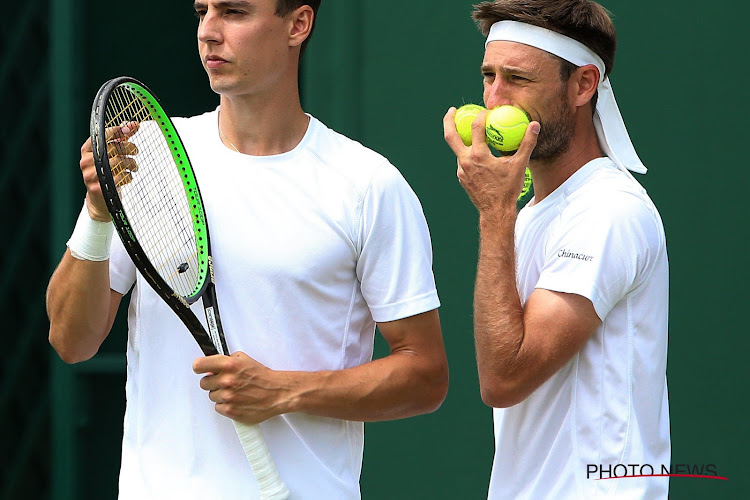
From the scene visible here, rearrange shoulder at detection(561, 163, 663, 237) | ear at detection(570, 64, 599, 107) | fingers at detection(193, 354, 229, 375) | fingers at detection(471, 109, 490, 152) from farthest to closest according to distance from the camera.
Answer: ear at detection(570, 64, 599, 107) → fingers at detection(471, 109, 490, 152) → shoulder at detection(561, 163, 663, 237) → fingers at detection(193, 354, 229, 375)

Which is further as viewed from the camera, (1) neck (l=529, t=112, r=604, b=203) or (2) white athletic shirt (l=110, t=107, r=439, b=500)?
(1) neck (l=529, t=112, r=604, b=203)

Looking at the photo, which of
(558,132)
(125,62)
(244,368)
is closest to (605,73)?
(558,132)

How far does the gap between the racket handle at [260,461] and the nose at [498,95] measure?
100cm

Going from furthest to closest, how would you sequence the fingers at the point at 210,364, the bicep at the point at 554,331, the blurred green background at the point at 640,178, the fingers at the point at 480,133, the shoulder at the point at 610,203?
the blurred green background at the point at 640,178 < the fingers at the point at 480,133 < the shoulder at the point at 610,203 < the bicep at the point at 554,331 < the fingers at the point at 210,364

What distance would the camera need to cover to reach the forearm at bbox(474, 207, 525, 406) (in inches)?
104

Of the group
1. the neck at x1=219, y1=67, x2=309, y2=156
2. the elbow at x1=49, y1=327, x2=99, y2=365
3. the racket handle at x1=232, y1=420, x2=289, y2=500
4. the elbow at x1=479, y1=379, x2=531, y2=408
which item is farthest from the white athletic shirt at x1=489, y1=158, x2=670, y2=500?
the elbow at x1=49, y1=327, x2=99, y2=365

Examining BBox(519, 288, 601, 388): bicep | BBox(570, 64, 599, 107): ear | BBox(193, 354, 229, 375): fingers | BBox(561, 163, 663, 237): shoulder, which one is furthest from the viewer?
BBox(570, 64, 599, 107): ear

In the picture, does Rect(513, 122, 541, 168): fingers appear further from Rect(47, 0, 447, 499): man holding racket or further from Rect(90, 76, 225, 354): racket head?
Rect(90, 76, 225, 354): racket head

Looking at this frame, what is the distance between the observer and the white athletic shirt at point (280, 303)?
2686 mm

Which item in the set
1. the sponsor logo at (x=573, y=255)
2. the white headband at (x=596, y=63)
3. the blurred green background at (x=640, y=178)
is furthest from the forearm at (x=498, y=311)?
the blurred green background at (x=640, y=178)

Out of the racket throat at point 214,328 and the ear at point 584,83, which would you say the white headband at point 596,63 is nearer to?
the ear at point 584,83

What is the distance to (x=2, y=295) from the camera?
5.25 metres

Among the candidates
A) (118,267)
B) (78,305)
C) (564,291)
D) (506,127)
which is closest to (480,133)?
(506,127)

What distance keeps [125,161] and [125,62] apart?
263 centimetres
